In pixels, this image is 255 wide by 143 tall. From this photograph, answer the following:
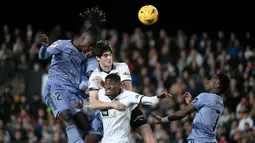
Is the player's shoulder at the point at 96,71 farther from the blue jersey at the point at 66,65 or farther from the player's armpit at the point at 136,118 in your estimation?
the player's armpit at the point at 136,118

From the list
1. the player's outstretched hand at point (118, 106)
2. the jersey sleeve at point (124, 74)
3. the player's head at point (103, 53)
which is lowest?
the player's outstretched hand at point (118, 106)

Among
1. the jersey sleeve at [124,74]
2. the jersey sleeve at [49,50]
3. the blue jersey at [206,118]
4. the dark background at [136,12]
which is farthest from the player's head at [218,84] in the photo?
the dark background at [136,12]

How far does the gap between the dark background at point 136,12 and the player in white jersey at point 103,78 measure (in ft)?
53.8

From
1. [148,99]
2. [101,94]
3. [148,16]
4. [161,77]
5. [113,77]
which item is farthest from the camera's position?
[161,77]

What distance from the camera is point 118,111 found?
9.79m

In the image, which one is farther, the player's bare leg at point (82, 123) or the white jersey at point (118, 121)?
the player's bare leg at point (82, 123)

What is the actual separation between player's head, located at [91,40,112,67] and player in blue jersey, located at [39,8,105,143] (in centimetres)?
68

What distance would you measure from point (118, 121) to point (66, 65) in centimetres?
188

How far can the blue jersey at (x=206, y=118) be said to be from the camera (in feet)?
33.8

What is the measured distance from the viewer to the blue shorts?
35.6 feet

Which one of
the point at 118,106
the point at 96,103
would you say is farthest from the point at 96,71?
the point at 118,106

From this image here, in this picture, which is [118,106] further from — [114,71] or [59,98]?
[59,98]

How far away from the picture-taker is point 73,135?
10406mm

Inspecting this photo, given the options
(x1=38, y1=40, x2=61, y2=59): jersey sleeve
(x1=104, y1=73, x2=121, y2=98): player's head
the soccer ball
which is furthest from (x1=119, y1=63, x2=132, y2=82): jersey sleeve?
the soccer ball
